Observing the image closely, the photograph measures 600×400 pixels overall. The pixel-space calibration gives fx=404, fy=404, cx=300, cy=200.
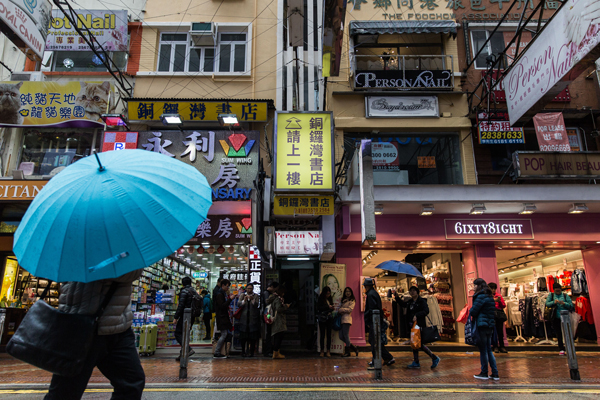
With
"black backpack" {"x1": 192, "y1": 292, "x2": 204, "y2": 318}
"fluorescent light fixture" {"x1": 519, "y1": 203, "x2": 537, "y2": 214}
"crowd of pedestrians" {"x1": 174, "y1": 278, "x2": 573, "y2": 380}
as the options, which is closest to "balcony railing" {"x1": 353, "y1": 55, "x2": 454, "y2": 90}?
"fluorescent light fixture" {"x1": 519, "y1": 203, "x2": 537, "y2": 214}

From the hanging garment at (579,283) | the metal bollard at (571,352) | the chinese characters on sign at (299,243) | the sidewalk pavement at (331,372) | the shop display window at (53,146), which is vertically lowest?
the sidewalk pavement at (331,372)

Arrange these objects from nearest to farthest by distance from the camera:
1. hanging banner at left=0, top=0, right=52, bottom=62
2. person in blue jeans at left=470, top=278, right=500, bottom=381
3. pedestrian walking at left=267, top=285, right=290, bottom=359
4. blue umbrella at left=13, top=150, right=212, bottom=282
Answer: blue umbrella at left=13, top=150, right=212, bottom=282 → person in blue jeans at left=470, top=278, right=500, bottom=381 → hanging banner at left=0, top=0, right=52, bottom=62 → pedestrian walking at left=267, top=285, right=290, bottom=359

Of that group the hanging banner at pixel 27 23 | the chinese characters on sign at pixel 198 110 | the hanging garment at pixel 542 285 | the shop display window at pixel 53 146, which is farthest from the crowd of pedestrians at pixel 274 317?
the shop display window at pixel 53 146

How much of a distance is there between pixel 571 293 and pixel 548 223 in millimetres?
2857

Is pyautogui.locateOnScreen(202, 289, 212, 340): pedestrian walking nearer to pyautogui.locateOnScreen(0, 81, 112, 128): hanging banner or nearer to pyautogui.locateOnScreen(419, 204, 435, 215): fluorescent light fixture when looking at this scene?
pyautogui.locateOnScreen(0, 81, 112, 128): hanging banner

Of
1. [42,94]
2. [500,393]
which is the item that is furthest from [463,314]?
[42,94]

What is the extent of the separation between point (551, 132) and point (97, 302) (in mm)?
13022

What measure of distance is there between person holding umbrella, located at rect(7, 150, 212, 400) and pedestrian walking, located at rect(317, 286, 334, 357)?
7606mm

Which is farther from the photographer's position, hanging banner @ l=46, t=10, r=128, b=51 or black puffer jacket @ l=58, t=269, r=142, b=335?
hanging banner @ l=46, t=10, r=128, b=51

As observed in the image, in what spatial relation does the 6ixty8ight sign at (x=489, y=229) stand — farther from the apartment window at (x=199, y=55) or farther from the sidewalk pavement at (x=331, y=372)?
the apartment window at (x=199, y=55)

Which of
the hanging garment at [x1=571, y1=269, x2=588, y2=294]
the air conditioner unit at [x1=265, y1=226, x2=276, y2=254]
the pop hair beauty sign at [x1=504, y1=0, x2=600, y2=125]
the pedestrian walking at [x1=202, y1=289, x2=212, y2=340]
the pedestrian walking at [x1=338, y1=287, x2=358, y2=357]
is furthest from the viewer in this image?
the hanging garment at [x1=571, y1=269, x2=588, y2=294]

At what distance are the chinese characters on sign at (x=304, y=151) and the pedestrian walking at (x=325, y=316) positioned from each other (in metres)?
2.73

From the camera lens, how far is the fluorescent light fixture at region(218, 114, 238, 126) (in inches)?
438

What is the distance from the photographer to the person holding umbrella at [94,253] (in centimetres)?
249
